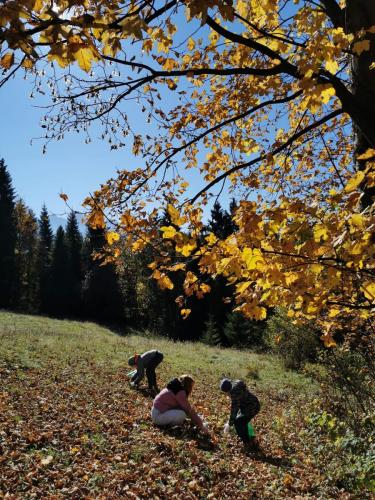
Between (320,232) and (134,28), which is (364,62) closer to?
(320,232)

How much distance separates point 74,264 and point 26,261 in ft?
16.4

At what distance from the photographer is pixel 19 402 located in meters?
7.51

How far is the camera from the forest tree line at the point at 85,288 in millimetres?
37656

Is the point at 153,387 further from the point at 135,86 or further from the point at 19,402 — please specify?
the point at 135,86

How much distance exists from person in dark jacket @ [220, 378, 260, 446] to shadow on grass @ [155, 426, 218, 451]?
59cm

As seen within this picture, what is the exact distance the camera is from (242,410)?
24.4 ft

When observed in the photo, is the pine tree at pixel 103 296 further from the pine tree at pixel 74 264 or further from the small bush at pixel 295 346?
the small bush at pixel 295 346

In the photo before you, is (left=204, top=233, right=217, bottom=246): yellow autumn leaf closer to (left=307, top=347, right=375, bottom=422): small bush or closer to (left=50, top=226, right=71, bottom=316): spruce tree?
(left=307, top=347, right=375, bottom=422): small bush

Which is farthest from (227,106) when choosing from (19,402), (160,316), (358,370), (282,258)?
(160,316)

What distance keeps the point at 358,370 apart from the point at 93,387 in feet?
19.6

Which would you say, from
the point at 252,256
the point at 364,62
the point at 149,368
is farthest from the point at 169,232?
the point at 149,368

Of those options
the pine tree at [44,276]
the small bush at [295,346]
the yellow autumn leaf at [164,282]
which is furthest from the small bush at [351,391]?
the pine tree at [44,276]

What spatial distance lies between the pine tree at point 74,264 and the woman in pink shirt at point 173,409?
34.2m

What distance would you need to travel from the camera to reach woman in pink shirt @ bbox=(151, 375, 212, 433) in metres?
7.21
